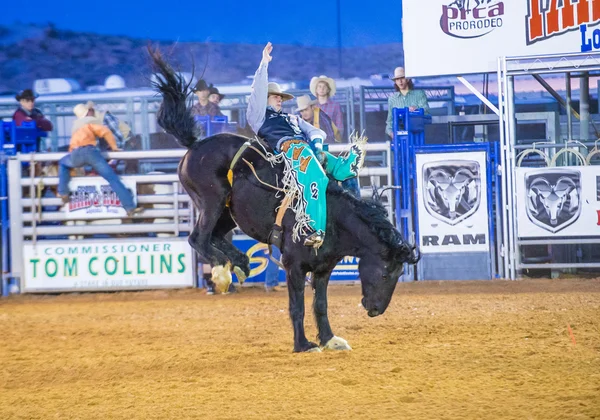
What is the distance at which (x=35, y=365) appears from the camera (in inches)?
269

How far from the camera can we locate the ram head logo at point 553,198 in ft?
39.0

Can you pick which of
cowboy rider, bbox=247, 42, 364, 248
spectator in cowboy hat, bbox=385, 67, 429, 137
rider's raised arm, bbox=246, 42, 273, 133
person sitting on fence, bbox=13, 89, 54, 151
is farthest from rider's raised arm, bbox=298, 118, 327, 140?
person sitting on fence, bbox=13, 89, 54, 151

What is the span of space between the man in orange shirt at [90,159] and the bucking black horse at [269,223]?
16.1ft

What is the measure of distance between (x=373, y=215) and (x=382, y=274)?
47cm

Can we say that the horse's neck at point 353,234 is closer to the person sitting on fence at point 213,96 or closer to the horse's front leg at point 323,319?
the horse's front leg at point 323,319

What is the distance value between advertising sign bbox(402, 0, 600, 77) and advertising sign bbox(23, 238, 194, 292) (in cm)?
453

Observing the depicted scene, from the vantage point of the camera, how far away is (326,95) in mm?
12891

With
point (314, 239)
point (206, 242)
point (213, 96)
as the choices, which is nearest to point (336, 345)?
point (314, 239)

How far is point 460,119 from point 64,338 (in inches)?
287

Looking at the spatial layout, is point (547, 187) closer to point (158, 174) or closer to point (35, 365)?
point (158, 174)

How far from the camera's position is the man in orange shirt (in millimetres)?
12008

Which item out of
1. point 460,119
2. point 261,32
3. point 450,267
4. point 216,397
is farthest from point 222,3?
point 216,397

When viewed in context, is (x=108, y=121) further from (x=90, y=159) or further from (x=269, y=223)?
(x=269, y=223)

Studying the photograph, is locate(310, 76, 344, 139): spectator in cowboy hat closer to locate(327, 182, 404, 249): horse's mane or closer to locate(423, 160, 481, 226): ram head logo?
locate(423, 160, 481, 226): ram head logo
